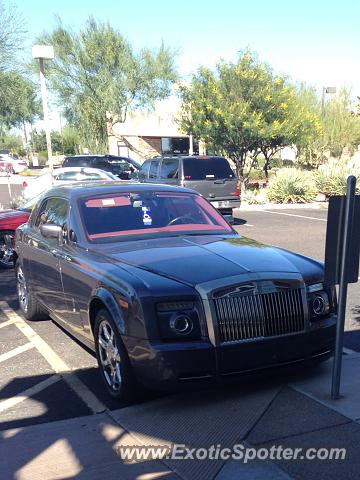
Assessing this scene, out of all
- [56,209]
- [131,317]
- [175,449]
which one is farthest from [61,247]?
[175,449]

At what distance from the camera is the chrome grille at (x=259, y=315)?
3.78 meters

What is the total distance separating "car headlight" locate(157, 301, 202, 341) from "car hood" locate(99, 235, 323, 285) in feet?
0.73

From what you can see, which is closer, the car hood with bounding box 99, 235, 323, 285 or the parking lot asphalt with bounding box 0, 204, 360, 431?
the car hood with bounding box 99, 235, 323, 285

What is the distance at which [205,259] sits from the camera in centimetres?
428

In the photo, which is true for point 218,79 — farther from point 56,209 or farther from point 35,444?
point 35,444

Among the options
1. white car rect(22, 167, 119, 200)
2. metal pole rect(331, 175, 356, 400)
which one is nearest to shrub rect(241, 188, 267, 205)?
white car rect(22, 167, 119, 200)

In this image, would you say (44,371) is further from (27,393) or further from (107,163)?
(107,163)

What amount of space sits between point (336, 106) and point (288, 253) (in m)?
31.3

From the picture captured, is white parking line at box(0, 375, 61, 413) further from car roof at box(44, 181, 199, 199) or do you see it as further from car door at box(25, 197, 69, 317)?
car roof at box(44, 181, 199, 199)

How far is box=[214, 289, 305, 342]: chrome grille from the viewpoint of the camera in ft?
12.4

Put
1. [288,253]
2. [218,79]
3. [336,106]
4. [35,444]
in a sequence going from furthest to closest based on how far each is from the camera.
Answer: [336,106] < [218,79] < [288,253] < [35,444]

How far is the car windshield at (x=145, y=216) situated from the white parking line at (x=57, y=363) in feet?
4.12

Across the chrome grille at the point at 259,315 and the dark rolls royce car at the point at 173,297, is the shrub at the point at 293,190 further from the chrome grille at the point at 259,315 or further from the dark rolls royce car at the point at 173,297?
the chrome grille at the point at 259,315

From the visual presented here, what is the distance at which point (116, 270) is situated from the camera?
13.9ft
